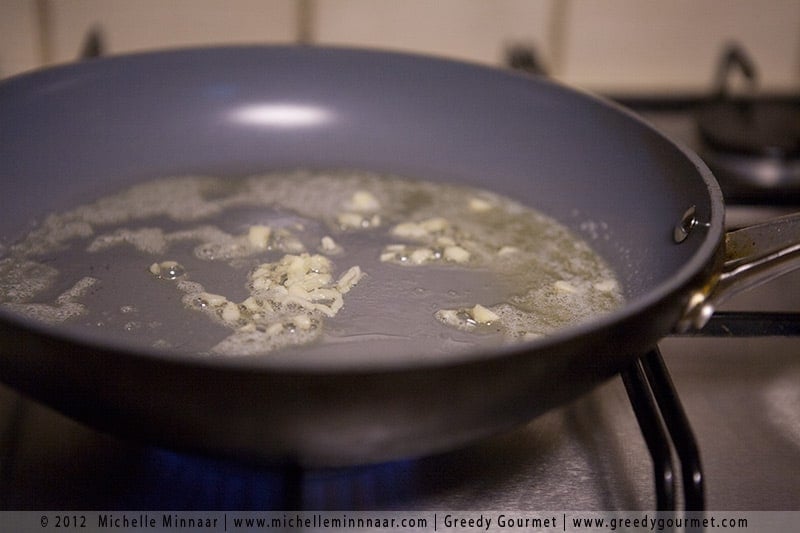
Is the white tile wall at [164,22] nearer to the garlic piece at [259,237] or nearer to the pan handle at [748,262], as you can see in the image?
the garlic piece at [259,237]

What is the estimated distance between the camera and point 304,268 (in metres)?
0.60

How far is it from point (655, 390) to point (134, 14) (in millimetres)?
723

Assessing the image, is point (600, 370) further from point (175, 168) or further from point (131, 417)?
point (175, 168)

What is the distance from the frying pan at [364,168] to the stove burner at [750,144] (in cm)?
17

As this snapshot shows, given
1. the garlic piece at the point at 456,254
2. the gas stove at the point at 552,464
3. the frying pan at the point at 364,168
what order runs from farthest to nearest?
the garlic piece at the point at 456,254
the gas stove at the point at 552,464
the frying pan at the point at 364,168

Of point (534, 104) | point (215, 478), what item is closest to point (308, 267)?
point (215, 478)

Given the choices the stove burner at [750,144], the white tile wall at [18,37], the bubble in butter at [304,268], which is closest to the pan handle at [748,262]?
the bubble in butter at [304,268]

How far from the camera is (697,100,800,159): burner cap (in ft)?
2.77

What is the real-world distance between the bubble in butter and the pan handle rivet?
0.05m

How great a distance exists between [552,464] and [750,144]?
476 mm

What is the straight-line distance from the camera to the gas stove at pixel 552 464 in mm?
478

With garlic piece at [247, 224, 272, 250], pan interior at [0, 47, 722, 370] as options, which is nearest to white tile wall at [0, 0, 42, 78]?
pan interior at [0, 47, 722, 370]

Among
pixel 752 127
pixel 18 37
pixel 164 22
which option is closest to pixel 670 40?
pixel 752 127

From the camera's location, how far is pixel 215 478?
496 mm
